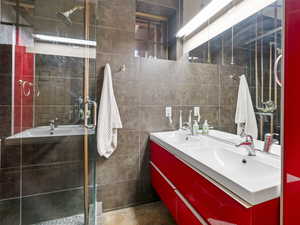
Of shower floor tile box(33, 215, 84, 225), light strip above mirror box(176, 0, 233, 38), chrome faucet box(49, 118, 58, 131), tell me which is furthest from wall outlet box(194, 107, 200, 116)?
shower floor tile box(33, 215, 84, 225)

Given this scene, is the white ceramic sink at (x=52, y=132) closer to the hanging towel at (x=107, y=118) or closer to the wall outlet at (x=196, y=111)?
the hanging towel at (x=107, y=118)

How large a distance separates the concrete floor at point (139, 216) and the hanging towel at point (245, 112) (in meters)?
1.19

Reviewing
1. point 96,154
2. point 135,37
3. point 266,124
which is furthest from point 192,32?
point 96,154

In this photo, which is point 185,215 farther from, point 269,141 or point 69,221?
point 69,221

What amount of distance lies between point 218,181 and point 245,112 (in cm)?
73

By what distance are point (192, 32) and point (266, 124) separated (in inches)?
54.8

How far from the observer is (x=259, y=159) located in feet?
3.40

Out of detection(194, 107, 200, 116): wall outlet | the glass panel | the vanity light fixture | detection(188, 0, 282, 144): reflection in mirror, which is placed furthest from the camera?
detection(194, 107, 200, 116): wall outlet

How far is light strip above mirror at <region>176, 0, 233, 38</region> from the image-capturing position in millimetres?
1583

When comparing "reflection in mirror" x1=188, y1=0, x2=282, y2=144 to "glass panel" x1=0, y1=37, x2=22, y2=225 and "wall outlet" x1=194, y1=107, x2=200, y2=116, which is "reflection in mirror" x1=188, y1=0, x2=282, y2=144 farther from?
"glass panel" x1=0, y1=37, x2=22, y2=225

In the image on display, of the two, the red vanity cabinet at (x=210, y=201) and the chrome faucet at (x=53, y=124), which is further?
the chrome faucet at (x=53, y=124)

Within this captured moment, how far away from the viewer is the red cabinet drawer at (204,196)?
739mm

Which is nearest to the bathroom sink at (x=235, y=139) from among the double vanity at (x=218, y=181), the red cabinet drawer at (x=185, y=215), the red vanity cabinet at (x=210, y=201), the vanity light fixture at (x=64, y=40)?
the double vanity at (x=218, y=181)

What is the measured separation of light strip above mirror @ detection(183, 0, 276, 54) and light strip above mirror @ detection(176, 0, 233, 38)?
0.24ft
